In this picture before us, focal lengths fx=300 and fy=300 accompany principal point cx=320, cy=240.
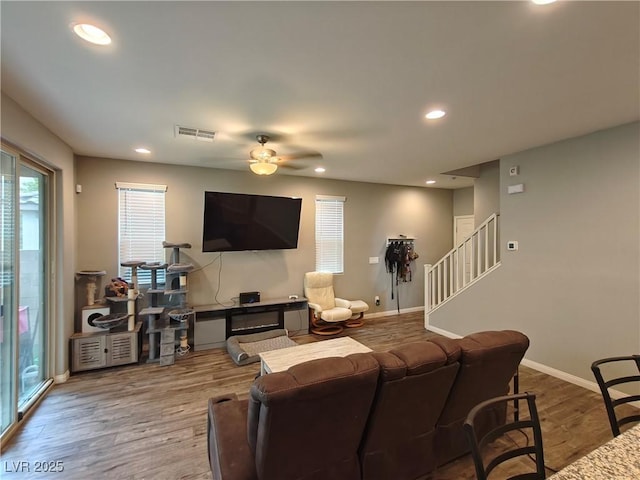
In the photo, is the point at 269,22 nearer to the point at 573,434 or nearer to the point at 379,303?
the point at 573,434

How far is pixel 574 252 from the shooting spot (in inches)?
132

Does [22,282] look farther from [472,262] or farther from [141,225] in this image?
[472,262]

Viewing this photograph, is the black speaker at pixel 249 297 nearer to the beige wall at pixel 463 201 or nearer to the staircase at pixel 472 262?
the staircase at pixel 472 262

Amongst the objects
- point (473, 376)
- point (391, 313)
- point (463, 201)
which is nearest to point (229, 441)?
point (473, 376)

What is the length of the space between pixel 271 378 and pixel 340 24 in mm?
1791

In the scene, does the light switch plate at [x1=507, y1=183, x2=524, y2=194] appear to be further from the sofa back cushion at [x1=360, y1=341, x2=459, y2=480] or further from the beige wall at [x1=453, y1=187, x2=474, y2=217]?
the sofa back cushion at [x1=360, y1=341, x2=459, y2=480]

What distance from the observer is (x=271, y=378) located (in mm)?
1364

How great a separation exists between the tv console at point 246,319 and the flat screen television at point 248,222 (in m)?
0.90

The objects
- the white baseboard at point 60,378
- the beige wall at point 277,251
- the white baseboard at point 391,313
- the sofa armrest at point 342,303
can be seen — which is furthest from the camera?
the white baseboard at point 391,313

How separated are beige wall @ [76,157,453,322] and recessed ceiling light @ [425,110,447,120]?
2964mm

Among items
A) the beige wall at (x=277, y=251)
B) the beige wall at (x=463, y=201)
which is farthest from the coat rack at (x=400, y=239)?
the beige wall at (x=463, y=201)

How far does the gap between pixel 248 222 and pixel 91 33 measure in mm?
3108

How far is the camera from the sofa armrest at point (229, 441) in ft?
4.77

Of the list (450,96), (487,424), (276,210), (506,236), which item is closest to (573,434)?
(487,424)
